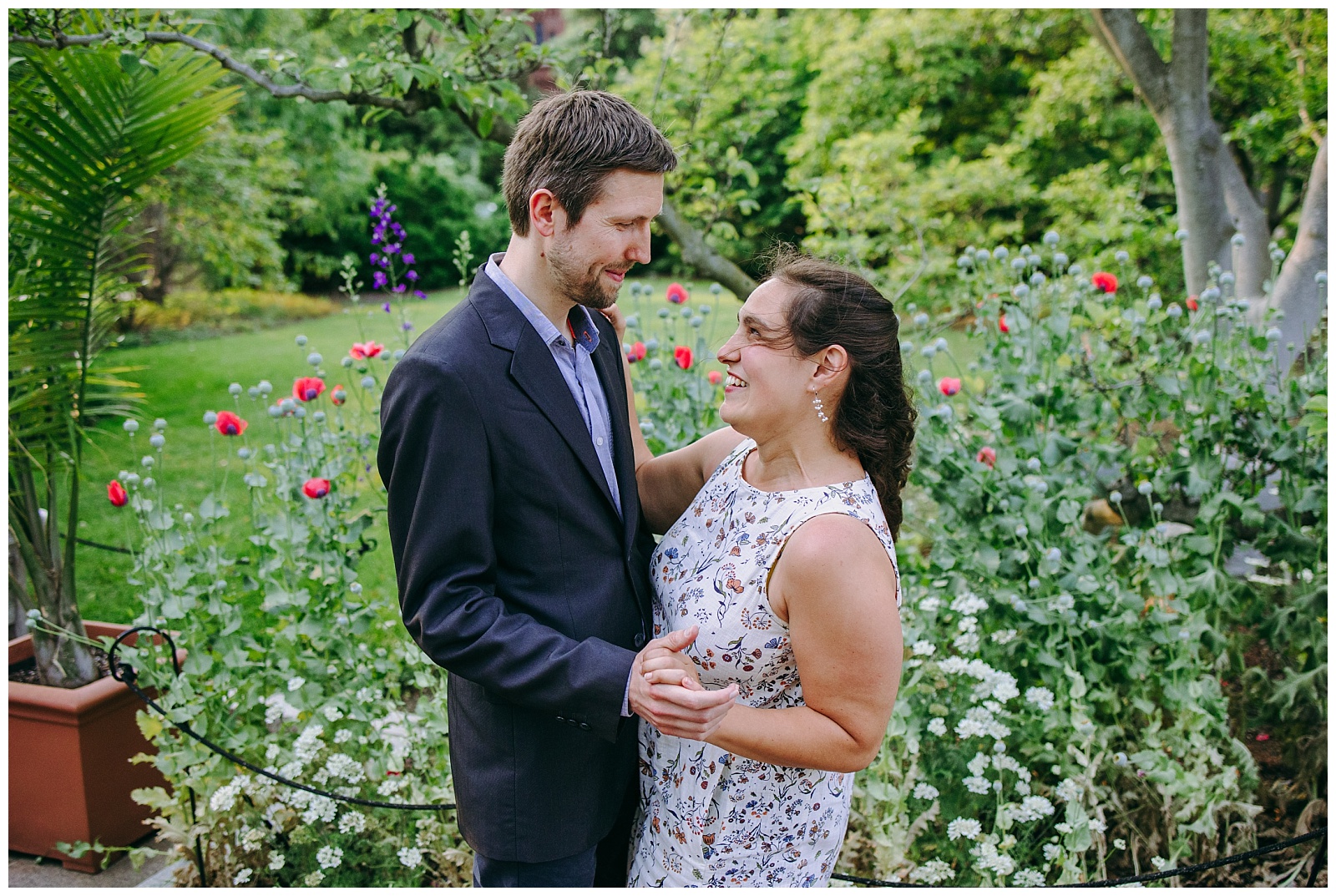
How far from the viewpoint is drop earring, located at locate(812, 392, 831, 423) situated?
1685mm

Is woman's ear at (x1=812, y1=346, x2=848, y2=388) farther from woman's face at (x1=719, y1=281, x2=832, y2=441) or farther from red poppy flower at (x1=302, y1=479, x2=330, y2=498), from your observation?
red poppy flower at (x1=302, y1=479, x2=330, y2=498)

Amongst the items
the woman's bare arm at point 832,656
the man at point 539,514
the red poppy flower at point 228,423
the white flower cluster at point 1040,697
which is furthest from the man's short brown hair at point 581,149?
the white flower cluster at point 1040,697

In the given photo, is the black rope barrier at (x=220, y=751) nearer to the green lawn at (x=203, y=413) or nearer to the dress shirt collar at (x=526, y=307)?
the green lawn at (x=203, y=413)

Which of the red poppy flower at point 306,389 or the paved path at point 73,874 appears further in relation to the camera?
the paved path at point 73,874

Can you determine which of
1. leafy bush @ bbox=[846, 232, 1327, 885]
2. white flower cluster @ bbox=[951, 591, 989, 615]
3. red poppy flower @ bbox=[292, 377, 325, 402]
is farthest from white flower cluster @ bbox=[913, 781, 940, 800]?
red poppy flower @ bbox=[292, 377, 325, 402]

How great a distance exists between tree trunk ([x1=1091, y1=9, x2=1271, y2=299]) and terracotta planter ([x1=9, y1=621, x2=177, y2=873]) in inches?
195

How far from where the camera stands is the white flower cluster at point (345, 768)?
2582mm

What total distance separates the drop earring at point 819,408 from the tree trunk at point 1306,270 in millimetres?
3965

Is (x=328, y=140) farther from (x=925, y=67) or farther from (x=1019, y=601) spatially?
(x=1019, y=601)

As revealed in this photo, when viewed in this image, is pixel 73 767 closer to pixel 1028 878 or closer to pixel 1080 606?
pixel 1028 878

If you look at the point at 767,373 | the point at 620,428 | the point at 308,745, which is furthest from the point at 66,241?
the point at 767,373

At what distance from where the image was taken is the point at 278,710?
284 cm

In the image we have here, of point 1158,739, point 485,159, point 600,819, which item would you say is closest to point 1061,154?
point 1158,739

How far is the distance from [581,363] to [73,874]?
8.27 feet
